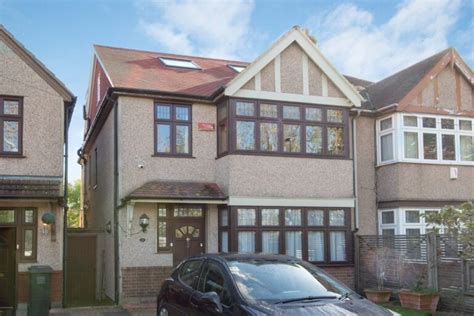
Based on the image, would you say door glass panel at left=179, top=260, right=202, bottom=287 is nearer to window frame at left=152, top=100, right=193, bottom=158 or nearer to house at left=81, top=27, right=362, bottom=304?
house at left=81, top=27, right=362, bottom=304

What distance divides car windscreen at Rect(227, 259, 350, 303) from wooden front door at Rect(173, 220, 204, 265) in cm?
757

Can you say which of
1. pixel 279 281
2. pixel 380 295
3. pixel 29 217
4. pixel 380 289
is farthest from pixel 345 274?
pixel 279 281

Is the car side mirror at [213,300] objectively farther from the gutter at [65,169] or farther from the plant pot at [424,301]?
the gutter at [65,169]

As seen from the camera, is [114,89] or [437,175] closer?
[114,89]

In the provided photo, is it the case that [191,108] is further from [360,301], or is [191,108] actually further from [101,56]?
[360,301]

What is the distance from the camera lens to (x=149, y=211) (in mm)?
14477

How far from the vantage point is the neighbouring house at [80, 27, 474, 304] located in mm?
14383

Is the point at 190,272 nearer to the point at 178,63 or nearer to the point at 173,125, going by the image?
the point at 173,125

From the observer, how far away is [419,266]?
1366 cm

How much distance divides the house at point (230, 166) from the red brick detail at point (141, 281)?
0.03 m

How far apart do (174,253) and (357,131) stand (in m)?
6.92

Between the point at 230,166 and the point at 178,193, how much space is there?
60.9 inches

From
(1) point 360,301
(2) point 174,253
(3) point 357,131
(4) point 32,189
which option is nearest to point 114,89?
(4) point 32,189

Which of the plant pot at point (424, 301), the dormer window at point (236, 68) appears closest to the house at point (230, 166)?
the dormer window at point (236, 68)
